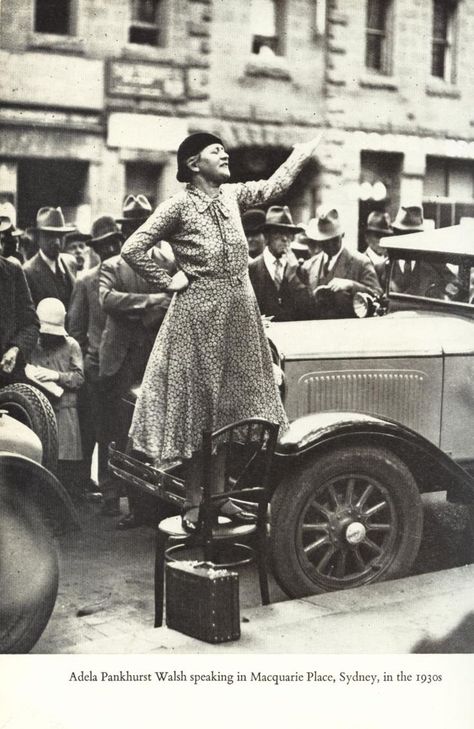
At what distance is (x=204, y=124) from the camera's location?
4.86 meters

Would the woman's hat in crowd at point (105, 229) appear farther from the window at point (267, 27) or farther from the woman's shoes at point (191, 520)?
the woman's shoes at point (191, 520)

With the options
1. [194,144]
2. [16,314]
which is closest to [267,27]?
[194,144]

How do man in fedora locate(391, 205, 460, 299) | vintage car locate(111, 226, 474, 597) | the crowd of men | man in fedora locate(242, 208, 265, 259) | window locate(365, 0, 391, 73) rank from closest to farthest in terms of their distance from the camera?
vintage car locate(111, 226, 474, 597), window locate(365, 0, 391, 73), the crowd of men, man in fedora locate(391, 205, 460, 299), man in fedora locate(242, 208, 265, 259)

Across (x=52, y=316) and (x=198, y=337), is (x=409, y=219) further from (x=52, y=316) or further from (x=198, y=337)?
(x=52, y=316)

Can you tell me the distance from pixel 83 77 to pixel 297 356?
1427 millimetres

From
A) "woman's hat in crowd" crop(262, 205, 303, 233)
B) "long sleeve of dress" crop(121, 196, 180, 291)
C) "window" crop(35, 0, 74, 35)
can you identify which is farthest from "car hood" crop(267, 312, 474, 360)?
"window" crop(35, 0, 74, 35)

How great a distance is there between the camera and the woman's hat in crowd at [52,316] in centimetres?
515

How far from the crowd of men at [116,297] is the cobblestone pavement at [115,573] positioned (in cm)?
16

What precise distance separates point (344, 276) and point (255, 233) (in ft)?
1.62

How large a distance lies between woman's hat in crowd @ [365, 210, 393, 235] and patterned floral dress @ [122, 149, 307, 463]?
1.03 metres

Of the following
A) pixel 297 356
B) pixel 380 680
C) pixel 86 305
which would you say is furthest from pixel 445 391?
pixel 86 305

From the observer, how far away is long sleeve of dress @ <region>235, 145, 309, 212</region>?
461 centimetres

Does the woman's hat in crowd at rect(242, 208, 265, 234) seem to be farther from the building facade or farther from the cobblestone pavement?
the cobblestone pavement

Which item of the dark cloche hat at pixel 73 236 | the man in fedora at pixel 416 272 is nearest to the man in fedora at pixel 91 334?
the dark cloche hat at pixel 73 236
